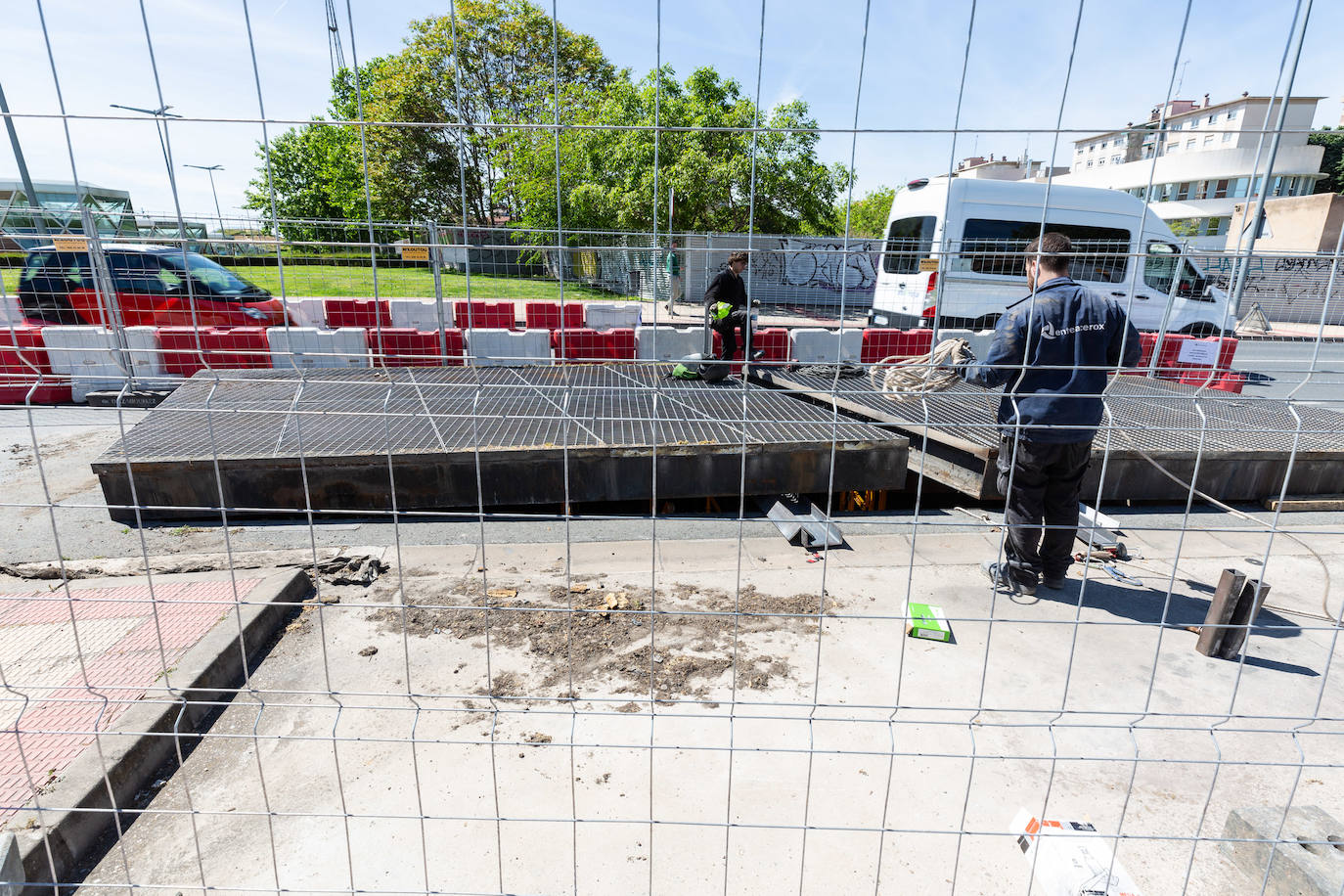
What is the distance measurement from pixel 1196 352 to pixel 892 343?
4308 mm

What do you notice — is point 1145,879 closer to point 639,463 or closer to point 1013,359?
point 1013,359

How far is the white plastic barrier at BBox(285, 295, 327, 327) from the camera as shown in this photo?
12.8m

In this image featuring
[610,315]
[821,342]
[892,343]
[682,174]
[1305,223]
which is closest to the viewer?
[892,343]

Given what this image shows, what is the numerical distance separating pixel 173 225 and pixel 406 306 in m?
3.98

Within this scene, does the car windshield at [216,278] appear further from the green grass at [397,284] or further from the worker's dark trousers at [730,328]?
the worker's dark trousers at [730,328]

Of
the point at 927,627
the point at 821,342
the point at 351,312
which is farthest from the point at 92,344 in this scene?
the point at 927,627

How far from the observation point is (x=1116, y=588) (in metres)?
4.57

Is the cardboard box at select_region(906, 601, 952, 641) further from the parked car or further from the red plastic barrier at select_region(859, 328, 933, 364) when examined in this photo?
the parked car

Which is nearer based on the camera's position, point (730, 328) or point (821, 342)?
point (730, 328)

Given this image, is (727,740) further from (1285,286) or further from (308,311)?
(1285,286)

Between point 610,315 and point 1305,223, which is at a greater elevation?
point 1305,223

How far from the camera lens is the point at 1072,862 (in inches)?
90.9

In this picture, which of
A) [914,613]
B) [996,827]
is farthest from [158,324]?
[996,827]

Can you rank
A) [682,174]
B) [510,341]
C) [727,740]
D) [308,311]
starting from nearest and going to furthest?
[727,740]
[510,341]
[308,311]
[682,174]
